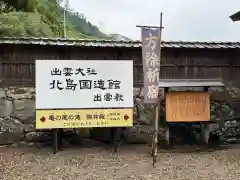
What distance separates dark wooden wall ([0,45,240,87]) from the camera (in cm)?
1082

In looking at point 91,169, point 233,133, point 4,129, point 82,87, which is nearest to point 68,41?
point 82,87

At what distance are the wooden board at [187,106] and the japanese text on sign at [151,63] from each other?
1746 millimetres

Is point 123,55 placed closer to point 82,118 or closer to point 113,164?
point 82,118

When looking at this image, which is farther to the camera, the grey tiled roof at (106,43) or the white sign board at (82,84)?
the grey tiled roof at (106,43)

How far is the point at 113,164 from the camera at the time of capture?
8992 mm

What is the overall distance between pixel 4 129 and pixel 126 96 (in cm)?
425

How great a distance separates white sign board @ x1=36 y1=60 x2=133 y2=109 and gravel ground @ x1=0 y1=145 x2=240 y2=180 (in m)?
1.49

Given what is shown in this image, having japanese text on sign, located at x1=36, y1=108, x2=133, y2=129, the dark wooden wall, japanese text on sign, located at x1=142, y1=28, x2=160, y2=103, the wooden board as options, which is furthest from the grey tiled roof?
japanese text on sign, located at x1=36, y1=108, x2=133, y2=129

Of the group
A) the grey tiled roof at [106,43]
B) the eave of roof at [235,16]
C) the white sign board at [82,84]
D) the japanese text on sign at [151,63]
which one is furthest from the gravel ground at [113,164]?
the eave of roof at [235,16]

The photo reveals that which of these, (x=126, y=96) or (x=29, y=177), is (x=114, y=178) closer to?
(x=29, y=177)

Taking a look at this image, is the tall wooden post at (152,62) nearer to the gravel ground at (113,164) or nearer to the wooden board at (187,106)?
the gravel ground at (113,164)

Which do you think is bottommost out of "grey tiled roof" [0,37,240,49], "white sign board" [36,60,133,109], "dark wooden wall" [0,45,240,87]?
"white sign board" [36,60,133,109]

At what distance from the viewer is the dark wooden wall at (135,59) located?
10.8 meters

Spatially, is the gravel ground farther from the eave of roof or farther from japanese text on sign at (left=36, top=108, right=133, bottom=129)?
the eave of roof
